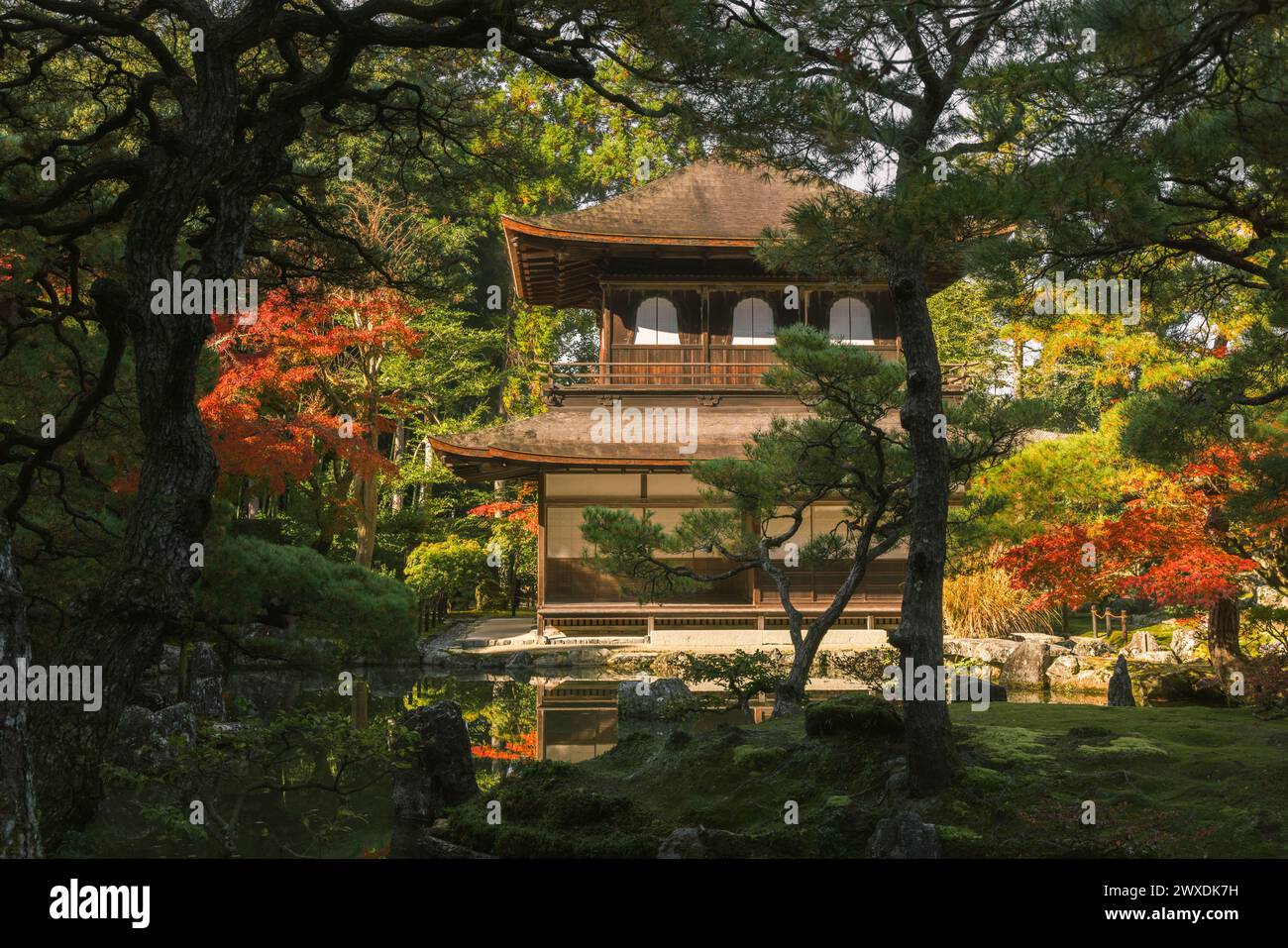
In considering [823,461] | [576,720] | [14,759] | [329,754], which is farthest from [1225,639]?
[14,759]

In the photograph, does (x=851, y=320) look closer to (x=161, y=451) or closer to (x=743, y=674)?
(x=743, y=674)

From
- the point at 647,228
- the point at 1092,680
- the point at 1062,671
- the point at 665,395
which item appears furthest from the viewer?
the point at 665,395

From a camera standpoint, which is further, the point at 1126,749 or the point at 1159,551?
the point at 1159,551

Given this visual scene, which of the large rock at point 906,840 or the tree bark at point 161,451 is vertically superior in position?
the tree bark at point 161,451

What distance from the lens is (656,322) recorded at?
19500 mm

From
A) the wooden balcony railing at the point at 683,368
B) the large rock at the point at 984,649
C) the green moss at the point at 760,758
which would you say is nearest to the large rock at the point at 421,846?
the green moss at the point at 760,758

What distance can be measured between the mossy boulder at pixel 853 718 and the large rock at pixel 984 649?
8224 millimetres

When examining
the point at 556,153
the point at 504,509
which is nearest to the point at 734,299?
the point at 504,509

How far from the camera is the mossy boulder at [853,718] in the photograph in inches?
295

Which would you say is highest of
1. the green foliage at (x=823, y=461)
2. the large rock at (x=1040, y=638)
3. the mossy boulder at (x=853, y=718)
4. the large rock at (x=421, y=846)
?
the green foliage at (x=823, y=461)

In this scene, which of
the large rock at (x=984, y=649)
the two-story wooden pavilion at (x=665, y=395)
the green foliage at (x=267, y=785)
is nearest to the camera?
the green foliage at (x=267, y=785)

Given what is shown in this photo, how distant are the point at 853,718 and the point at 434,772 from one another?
289 centimetres

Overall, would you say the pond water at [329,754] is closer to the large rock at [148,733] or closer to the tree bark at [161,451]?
the large rock at [148,733]

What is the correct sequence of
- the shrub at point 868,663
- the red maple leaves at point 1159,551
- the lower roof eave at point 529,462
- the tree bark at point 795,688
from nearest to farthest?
the tree bark at point 795,688, the red maple leaves at point 1159,551, the shrub at point 868,663, the lower roof eave at point 529,462
